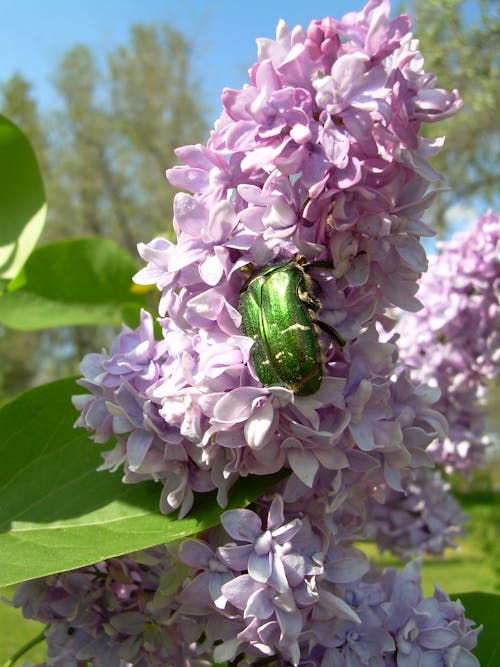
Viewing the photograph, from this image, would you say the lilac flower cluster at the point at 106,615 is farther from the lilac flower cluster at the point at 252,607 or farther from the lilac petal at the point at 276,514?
the lilac petal at the point at 276,514

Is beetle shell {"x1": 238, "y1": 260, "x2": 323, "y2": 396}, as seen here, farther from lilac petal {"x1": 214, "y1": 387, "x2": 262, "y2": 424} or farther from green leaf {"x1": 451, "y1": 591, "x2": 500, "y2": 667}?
green leaf {"x1": 451, "y1": 591, "x2": 500, "y2": 667}

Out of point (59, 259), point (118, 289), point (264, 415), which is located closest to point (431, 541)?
point (118, 289)

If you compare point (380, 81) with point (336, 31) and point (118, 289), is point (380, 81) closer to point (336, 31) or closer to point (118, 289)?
point (336, 31)

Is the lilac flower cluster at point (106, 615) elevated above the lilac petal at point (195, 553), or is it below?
below

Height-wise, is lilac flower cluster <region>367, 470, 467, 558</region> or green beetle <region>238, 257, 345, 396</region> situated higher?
green beetle <region>238, 257, 345, 396</region>

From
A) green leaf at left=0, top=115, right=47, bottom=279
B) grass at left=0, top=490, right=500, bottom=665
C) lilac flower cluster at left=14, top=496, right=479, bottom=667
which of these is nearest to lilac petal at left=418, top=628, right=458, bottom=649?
lilac flower cluster at left=14, top=496, right=479, bottom=667

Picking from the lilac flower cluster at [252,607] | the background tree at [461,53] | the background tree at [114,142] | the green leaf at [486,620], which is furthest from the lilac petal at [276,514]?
the background tree at [114,142]
